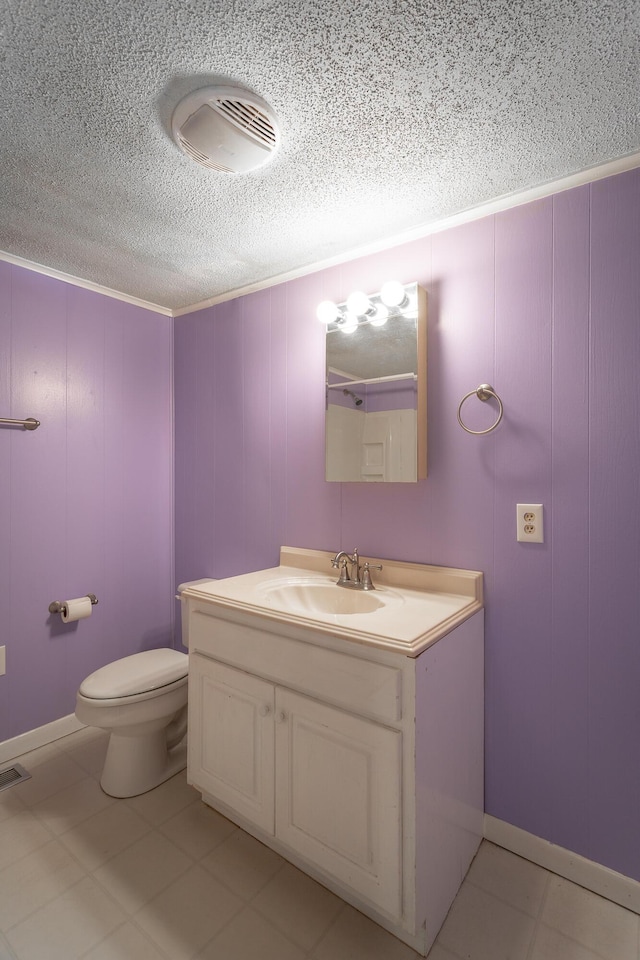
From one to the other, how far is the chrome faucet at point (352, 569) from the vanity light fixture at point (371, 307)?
88 cm

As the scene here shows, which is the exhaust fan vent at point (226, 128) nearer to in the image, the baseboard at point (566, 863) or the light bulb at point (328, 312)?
the light bulb at point (328, 312)

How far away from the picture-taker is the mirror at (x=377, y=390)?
64.2 inches

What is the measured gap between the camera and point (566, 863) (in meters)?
1.39

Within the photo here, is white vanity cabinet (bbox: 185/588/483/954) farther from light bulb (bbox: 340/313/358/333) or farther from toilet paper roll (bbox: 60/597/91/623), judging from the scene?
light bulb (bbox: 340/313/358/333)

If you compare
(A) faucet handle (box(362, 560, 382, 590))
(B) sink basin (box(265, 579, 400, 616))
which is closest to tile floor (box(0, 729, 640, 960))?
(B) sink basin (box(265, 579, 400, 616))

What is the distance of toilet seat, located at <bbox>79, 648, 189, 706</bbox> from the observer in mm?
1698

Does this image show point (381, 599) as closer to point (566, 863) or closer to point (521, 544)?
point (521, 544)

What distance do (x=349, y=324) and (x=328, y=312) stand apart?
95mm

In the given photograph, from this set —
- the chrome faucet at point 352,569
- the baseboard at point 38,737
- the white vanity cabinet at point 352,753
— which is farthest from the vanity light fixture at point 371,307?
the baseboard at point 38,737

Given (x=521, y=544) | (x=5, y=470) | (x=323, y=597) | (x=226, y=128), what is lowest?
(x=323, y=597)

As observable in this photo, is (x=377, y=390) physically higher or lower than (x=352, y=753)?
higher

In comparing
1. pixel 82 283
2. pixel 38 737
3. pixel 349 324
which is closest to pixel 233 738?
pixel 38 737

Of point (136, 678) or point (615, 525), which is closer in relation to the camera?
point (615, 525)

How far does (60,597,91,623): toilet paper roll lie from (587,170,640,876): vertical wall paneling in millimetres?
2028
